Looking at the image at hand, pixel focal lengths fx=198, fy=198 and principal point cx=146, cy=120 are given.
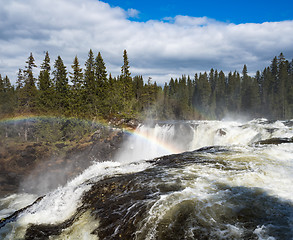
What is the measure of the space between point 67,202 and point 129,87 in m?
36.6

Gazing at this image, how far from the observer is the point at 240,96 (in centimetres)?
6128

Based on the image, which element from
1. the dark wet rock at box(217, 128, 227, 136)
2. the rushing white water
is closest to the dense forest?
the dark wet rock at box(217, 128, 227, 136)

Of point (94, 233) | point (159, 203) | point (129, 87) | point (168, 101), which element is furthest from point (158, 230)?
point (168, 101)

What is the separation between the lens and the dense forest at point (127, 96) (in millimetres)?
34094

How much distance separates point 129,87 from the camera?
42219mm

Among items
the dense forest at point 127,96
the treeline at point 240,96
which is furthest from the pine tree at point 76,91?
the treeline at point 240,96

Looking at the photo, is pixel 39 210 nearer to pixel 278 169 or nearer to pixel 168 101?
pixel 278 169

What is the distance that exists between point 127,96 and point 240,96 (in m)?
38.5

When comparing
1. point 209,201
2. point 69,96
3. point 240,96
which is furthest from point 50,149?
point 240,96

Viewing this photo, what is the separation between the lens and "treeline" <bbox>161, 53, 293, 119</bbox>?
50.6m

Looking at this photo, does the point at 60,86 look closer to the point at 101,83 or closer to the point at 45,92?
the point at 45,92

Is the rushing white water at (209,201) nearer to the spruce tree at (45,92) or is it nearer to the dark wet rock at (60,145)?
the dark wet rock at (60,145)

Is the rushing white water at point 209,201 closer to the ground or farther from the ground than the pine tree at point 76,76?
closer to the ground

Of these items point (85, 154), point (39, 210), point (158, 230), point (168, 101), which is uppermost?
point (168, 101)
